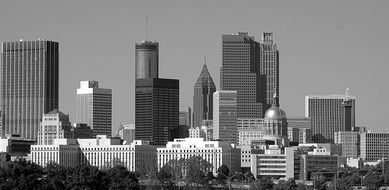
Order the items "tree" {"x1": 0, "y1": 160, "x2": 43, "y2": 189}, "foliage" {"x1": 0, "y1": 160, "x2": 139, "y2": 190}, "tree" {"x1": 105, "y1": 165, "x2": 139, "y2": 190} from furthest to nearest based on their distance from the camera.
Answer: "tree" {"x1": 105, "y1": 165, "x2": 139, "y2": 190} < "foliage" {"x1": 0, "y1": 160, "x2": 139, "y2": 190} < "tree" {"x1": 0, "y1": 160, "x2": 43, "y2": 189}

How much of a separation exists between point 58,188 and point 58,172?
11227mm

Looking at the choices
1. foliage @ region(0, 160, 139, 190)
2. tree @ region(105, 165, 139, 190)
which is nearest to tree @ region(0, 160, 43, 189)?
foliage @ region(0, 160, 139, 190)

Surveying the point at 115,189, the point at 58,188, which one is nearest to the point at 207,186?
the point at 115,189

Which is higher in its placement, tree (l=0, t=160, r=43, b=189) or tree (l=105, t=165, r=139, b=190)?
tree (l=0, t=160, r=43, b=189)

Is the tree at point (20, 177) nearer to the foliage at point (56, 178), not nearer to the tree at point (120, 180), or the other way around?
the foliage at point (56, 178)

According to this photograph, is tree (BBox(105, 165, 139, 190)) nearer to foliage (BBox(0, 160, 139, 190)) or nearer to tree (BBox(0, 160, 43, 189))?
foliage (BBox(0, 160, 139, 190))

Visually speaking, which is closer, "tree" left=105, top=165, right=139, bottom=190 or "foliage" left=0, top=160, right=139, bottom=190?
"foliage" left=0, top=160, right=139, bottom=190

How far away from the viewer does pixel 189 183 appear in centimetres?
19925

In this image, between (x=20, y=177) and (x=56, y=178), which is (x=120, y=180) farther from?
(x=20, y=177)

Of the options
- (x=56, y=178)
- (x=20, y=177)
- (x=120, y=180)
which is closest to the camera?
(x=20, y=177)

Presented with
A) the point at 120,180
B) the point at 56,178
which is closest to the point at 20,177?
the point at 56,178

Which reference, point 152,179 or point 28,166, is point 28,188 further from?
point 152,179

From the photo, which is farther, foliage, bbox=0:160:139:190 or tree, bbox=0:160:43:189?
foliage, bbox=0:160:139:190

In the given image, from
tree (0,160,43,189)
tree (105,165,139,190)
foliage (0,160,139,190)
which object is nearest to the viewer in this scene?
tree (0,160,43,189)
